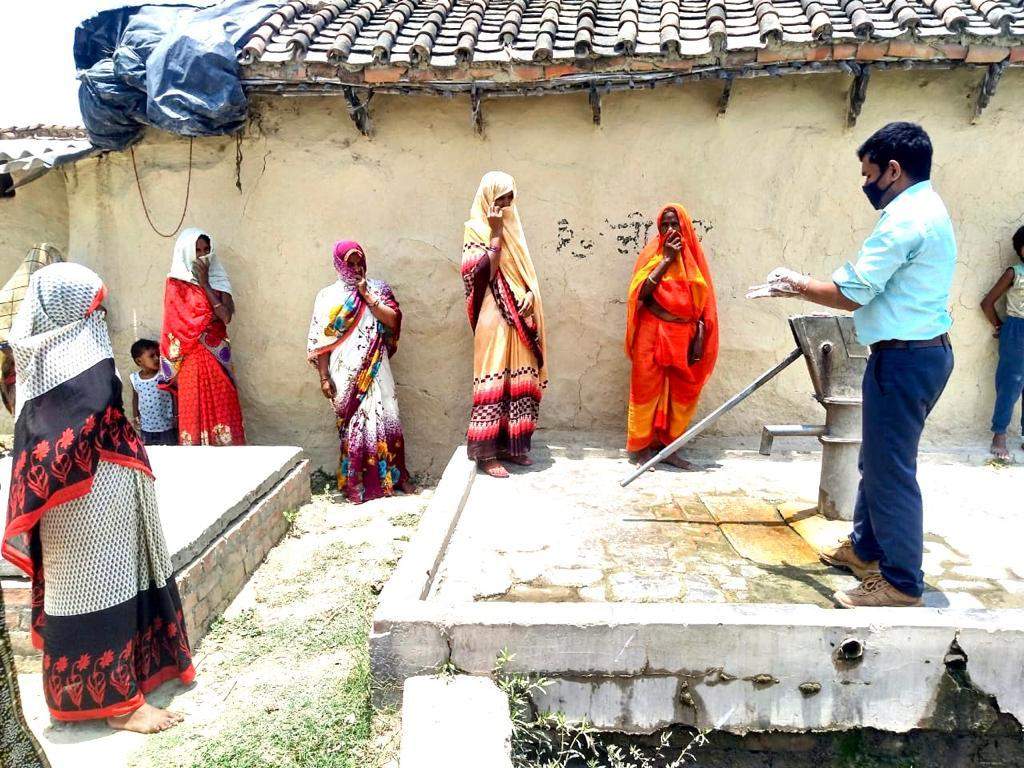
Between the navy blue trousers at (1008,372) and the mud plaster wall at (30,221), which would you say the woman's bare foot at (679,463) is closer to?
the navy blue trousers at (1008,372)

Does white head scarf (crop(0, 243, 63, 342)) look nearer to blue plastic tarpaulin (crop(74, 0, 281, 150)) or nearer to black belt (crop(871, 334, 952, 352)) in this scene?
blue plastic tarpaulin (crop(74, 0, 281, 150))

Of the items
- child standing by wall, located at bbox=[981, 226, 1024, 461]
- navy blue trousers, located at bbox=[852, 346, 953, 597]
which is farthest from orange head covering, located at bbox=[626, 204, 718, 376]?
child standing by wall, located at bbox=[981, 226, 1024, 461]

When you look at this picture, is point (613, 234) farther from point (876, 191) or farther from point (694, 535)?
point (876, 191)

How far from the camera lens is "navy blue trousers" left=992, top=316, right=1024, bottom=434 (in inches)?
195

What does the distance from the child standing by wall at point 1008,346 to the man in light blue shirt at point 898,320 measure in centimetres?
300

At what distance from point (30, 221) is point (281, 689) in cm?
574

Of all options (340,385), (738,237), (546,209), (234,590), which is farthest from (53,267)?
(738,237)

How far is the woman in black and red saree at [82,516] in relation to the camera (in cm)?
240

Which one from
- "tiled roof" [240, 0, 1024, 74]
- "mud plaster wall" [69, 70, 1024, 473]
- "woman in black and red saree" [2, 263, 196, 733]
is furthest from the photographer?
"mud plaster wall" [69, 70, 1024, 473]

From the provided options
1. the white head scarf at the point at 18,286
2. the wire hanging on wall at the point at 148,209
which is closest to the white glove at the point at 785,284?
the wire hanging on wall at the point at 148,209

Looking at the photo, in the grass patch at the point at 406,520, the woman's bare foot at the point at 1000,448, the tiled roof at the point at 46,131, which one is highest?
the tiled roof at the point at 46,131

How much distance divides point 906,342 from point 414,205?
3843 millimetres

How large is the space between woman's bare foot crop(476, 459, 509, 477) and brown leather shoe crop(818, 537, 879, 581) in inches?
77.5

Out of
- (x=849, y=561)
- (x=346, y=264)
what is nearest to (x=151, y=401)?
(x=346, y=264)
